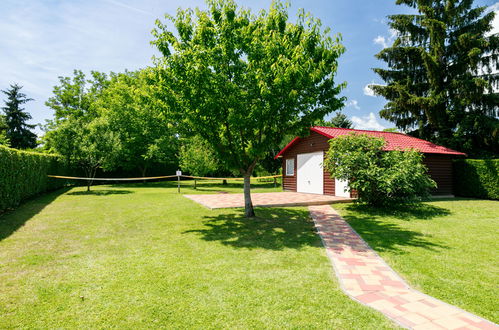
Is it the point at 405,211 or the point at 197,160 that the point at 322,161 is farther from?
the point at 197,160

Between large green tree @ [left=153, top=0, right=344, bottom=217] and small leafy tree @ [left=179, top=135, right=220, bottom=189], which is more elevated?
large green tree @ [left=153, top=0, right=344, bottom=217]

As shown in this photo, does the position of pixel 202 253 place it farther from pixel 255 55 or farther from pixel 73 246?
pixel 255 55

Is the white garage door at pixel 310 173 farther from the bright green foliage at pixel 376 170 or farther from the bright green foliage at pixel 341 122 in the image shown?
the bright green foliage at pixel 341 122

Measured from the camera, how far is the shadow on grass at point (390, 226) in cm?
610

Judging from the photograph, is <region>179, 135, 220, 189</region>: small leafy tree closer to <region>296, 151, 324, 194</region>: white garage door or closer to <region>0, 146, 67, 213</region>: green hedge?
<region>296, 151, 324, 194</region>: white garage door

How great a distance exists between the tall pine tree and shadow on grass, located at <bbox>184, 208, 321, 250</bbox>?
16473 millimetres

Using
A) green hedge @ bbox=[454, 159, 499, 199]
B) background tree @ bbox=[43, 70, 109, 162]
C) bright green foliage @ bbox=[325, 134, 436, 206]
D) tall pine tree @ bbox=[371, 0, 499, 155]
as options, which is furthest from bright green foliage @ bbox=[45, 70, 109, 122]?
green hedge @ bbox=[454, 159, 499, 199]

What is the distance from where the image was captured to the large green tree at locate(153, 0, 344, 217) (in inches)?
290

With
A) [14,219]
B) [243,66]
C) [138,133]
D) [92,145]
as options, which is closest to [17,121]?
[138,133]

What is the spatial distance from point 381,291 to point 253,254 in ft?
8.17

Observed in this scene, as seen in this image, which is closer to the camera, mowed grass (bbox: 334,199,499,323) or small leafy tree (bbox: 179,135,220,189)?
mowed grass (bbox: 334,199,499,323)

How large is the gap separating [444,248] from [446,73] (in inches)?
785

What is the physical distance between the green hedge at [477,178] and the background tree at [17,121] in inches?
2132

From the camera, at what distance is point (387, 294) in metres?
3.66
